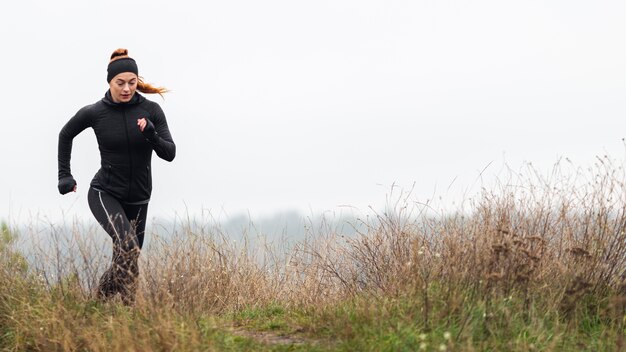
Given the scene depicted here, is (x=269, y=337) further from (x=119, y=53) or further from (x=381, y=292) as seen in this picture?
(x=119, y=53)

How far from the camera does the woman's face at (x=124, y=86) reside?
6512 millimetres

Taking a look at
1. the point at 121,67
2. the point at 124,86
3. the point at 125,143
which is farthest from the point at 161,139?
the point at 121,67

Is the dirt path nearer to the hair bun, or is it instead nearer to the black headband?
the black headband

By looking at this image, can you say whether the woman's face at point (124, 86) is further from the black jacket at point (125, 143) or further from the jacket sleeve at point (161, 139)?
the jacket sleeve at point (161, 139)

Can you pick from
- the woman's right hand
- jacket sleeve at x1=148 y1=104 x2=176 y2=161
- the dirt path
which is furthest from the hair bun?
the dirt path

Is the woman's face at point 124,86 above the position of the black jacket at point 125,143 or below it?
above

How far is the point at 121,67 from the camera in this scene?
6.57m

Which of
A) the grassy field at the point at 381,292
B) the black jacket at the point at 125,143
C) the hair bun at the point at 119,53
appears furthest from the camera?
the hair bun at the point at 119,53

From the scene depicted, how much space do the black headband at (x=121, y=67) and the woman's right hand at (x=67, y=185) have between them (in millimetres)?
972

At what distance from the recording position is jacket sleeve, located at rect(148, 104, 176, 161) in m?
6.42

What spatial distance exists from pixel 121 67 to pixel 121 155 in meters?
0.77

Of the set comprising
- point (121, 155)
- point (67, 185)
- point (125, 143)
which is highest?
point (125, 143)

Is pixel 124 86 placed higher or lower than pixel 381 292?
higher

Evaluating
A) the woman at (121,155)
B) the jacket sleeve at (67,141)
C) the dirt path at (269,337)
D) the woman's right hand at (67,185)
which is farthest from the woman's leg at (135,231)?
the dirt path at (269,337)
